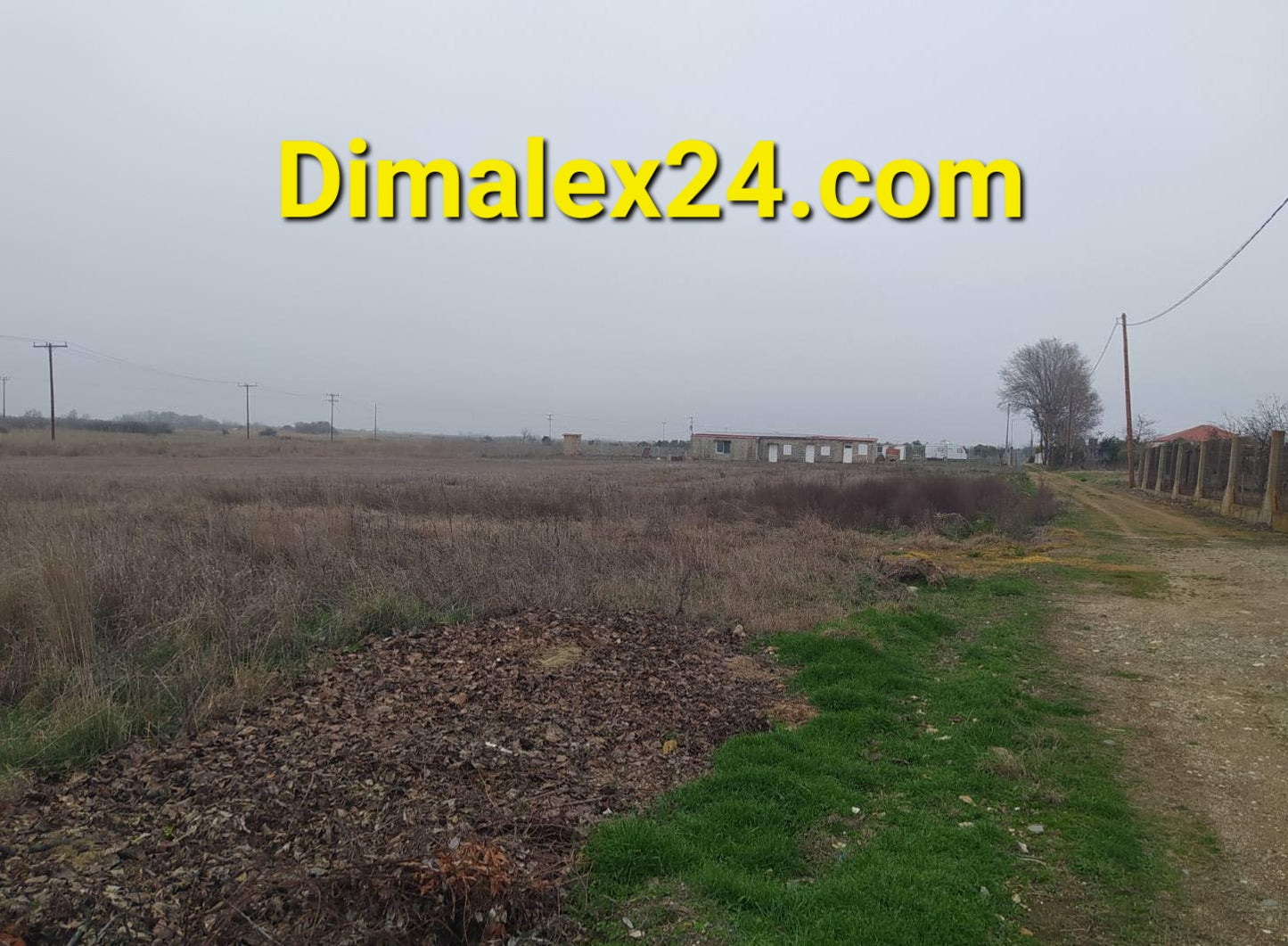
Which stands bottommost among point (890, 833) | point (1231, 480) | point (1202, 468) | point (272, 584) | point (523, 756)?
point (890, 833)

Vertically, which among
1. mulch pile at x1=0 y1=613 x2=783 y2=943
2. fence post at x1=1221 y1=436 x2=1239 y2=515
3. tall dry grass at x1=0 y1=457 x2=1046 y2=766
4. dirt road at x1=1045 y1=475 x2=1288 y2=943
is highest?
fence post at x1=1221 y1=436 x2=1239 y2=515

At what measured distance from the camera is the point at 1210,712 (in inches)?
222

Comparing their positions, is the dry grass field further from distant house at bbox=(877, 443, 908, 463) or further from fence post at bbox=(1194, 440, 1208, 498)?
distant house at bbox=(877, 443, 908, 463)

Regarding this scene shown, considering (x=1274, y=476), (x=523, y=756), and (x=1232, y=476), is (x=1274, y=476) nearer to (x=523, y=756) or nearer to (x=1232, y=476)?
(x=1232, y=476)

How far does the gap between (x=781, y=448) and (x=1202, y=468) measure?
175 feet

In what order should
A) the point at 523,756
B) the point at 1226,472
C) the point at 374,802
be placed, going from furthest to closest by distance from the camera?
1. the point at 1226,472
2. the point at 523,756
3. the point at 374,802

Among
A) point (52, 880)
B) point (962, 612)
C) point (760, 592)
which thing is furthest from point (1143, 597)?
point (52, 880)

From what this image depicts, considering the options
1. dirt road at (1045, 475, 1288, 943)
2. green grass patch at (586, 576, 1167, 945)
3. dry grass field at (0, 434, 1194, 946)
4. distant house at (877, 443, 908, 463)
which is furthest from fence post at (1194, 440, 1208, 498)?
distant house at (877, 443, 908, 463)

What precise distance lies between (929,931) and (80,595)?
6.74m

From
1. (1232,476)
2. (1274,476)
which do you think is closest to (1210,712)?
(1274,476)

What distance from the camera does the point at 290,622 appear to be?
659 cm

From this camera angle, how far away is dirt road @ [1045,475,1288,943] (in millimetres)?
3352

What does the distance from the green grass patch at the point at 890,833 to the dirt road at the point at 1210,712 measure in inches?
8.3

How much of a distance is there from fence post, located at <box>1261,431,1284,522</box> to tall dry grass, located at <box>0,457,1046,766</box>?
928 centimetres
